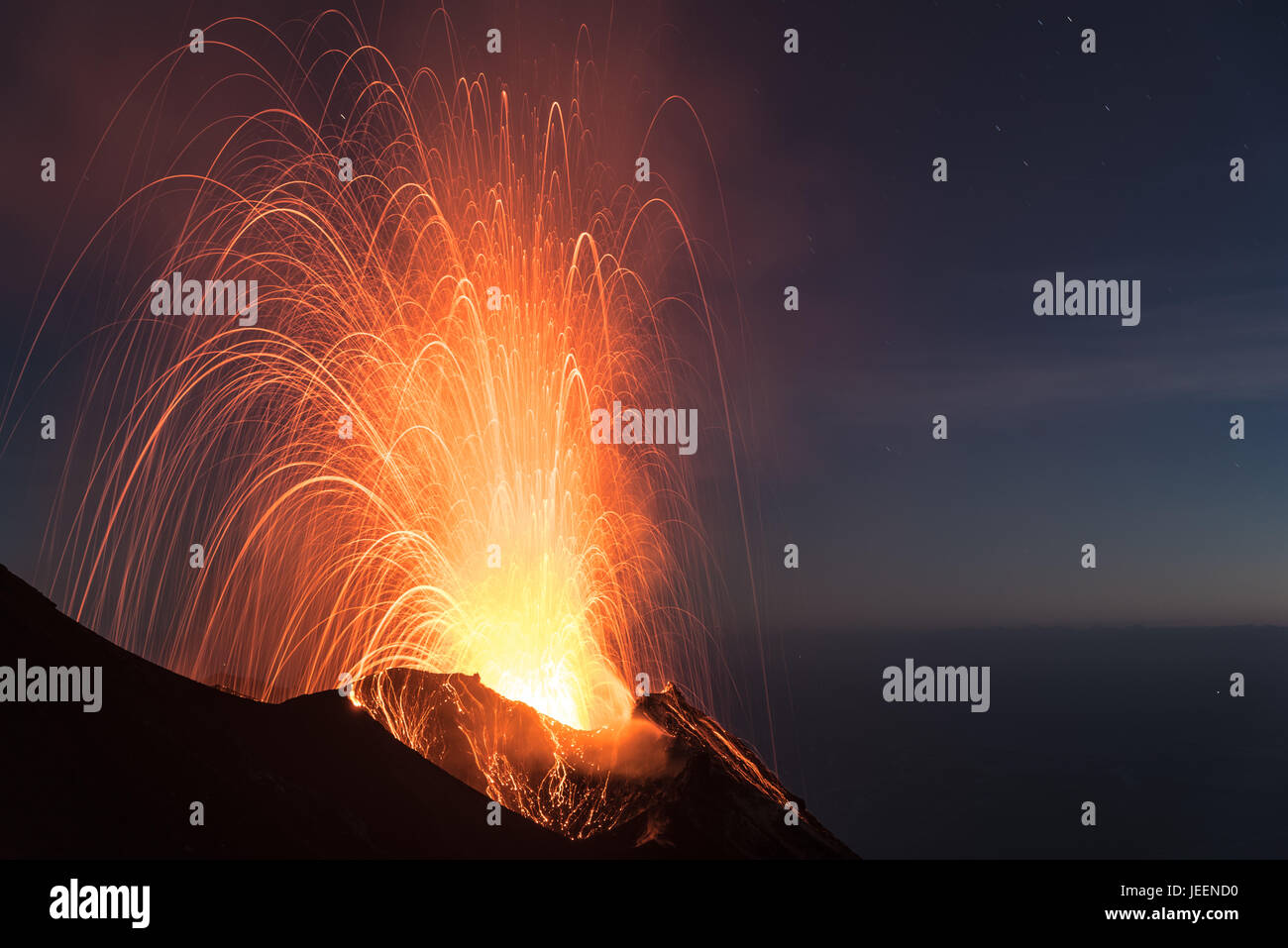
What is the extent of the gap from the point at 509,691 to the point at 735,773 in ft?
37.1

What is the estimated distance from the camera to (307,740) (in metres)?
30.7

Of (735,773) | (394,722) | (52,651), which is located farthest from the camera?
(735,773)
